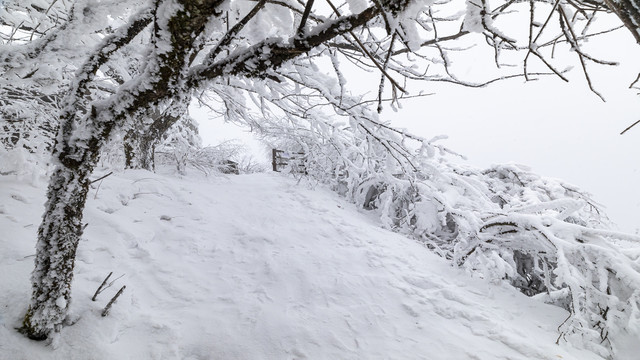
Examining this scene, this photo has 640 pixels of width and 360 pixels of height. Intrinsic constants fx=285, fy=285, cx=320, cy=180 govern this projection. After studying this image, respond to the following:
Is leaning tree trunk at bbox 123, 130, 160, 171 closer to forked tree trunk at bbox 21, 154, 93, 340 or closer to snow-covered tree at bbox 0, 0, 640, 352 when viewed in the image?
snow-covered tree at bbox 0, 0, 640, 352

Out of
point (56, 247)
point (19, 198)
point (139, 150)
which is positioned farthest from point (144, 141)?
point (56, 247)

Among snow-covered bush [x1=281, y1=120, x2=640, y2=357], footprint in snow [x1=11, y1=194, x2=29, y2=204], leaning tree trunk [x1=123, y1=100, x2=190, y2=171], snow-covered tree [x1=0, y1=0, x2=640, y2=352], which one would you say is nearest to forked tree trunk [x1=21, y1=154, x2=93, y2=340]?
snow-covered tree [x1=0, y1=0, x2=640, y2=352]

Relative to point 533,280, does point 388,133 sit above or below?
above

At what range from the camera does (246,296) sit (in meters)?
2.61

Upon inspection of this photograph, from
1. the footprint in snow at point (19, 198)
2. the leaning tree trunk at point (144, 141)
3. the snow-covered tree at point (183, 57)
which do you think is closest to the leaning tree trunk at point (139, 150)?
the leaning tree trunk at point (144, 141)

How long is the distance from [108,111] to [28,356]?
4.14ft

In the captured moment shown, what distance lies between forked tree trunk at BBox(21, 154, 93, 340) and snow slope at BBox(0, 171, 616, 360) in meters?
0.12

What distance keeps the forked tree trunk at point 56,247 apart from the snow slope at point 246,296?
0.40 ft

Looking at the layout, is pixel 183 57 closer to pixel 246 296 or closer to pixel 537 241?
pixel 246 296

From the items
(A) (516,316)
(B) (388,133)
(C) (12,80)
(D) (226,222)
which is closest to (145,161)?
(D) (226,222)

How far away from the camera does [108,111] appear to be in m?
1.29

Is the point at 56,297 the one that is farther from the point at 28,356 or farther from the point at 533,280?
the point at 533,280

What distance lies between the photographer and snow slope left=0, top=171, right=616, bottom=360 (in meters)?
1.82

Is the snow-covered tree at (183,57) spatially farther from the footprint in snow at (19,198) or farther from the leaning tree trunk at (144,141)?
the leaning tree trunk at (144,141)
